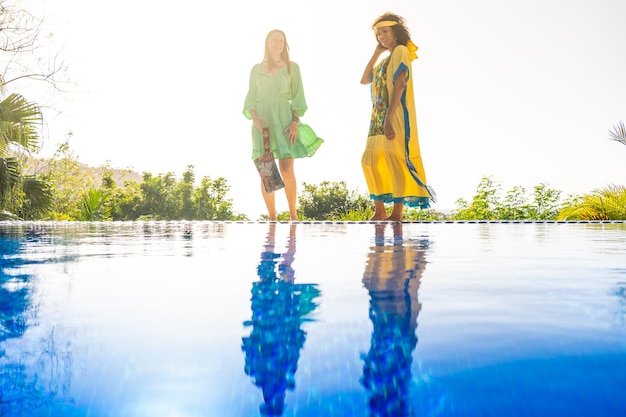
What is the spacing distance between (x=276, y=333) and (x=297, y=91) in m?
5.50

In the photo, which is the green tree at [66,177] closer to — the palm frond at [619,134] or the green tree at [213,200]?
the green tree at [213,200]

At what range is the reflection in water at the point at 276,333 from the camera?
0.71 metres

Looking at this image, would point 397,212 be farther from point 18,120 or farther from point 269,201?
point 18,120

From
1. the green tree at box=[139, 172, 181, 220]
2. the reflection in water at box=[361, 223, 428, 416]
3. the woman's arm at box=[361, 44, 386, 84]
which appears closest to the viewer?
the reflection in water at box=[361, 223, 428, 416]

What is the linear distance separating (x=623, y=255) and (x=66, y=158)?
14.1 metres

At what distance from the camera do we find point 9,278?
1.61 meters

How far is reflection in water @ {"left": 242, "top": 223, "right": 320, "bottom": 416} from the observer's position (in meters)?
0.71

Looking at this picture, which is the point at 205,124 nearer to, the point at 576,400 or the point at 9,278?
Answer: the point at 9,278

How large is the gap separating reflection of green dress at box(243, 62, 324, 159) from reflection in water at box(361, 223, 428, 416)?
4.50m

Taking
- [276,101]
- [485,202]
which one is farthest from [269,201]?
[485,202]

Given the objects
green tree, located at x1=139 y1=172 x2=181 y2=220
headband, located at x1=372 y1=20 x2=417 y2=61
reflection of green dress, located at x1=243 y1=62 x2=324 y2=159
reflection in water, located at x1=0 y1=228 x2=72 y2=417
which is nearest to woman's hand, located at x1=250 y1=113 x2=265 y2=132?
reflection of green dress, located at x1=243 y1=62 x2=324 y2=159

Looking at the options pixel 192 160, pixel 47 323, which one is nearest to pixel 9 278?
pixel 47 323

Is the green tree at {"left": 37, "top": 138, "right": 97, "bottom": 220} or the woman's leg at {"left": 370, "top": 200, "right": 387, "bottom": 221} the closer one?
the woman's leg at {"left": 370, "top": 200, "right": 387, "bottom": 221}

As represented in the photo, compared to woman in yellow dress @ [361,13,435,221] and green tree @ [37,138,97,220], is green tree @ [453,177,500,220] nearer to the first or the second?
woman in yellow dress @ [361,13,435,221]
